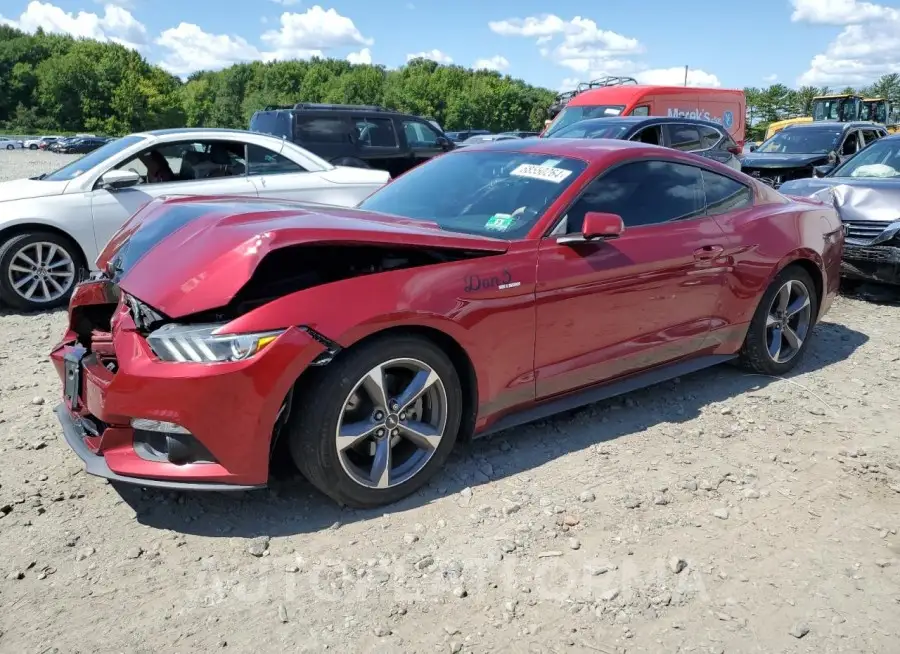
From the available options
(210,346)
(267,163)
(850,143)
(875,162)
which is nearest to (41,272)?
(267,163)

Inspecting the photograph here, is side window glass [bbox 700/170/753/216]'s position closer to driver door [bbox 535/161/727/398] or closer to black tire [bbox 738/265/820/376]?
driver door [bbox 535/161/727/398]

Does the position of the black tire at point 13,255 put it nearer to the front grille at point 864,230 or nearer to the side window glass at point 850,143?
the front grille at point 864,230

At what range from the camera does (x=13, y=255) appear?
20.6 feet

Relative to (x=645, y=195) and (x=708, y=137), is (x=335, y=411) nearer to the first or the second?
(x=645, y=195)

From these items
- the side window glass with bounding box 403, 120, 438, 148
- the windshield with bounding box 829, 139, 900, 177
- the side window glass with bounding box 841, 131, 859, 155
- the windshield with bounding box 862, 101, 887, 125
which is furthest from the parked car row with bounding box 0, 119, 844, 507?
the windshield with bounding box 862, 101, 887, 125

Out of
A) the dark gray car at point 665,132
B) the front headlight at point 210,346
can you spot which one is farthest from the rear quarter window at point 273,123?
the front headlight at point 210,346

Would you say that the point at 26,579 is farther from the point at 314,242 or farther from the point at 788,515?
the point at 788,515

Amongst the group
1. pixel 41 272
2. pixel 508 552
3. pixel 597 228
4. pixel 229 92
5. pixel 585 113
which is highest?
pixel 229 92

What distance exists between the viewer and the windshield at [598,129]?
10195 millimetres

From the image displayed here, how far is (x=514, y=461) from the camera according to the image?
3674 millimetres

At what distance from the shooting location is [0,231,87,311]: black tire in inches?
247

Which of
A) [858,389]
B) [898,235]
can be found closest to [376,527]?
[858,389]

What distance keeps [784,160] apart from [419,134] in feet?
21.5

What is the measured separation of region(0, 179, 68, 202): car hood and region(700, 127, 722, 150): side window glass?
8.90m
